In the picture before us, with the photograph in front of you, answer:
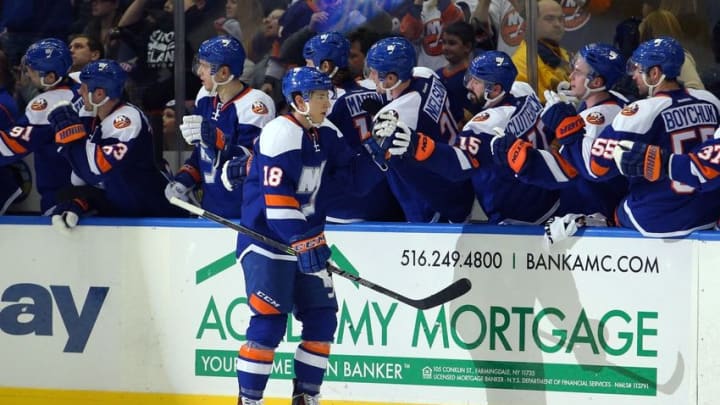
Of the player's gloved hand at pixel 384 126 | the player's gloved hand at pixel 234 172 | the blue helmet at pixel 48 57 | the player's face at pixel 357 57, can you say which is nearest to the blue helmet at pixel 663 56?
the player's gloved hand at pixel 384 126

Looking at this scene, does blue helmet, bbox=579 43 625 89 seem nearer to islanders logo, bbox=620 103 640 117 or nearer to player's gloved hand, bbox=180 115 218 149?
islanders logo, bbox=620 103 640 117

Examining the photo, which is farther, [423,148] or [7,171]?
[7,171]

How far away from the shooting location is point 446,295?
5.36 meters

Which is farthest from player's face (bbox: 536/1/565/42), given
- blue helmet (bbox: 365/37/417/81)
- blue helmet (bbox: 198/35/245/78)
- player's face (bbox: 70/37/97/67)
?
player's face (bbox: 70/37/97/67)

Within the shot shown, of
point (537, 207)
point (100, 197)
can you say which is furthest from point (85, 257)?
point (537, 207)

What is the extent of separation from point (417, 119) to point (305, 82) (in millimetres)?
750

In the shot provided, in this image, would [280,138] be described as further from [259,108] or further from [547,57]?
[547,57]

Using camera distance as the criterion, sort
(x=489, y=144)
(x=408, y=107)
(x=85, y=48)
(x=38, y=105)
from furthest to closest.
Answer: (x=85, y=48) → (x=38, y=105) → (x=408, y=107) → (x=489, y=144)

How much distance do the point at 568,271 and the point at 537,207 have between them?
48 cm

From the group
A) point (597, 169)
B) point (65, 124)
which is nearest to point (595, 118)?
point (597, 169)

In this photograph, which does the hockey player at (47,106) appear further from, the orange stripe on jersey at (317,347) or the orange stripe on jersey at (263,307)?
the orange stripe on jersey at (317,347)

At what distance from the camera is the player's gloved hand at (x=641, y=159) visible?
16.9 ft

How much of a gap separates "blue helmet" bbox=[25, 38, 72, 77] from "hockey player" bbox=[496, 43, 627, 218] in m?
2.06

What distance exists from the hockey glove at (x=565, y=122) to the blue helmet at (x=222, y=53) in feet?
4.67
